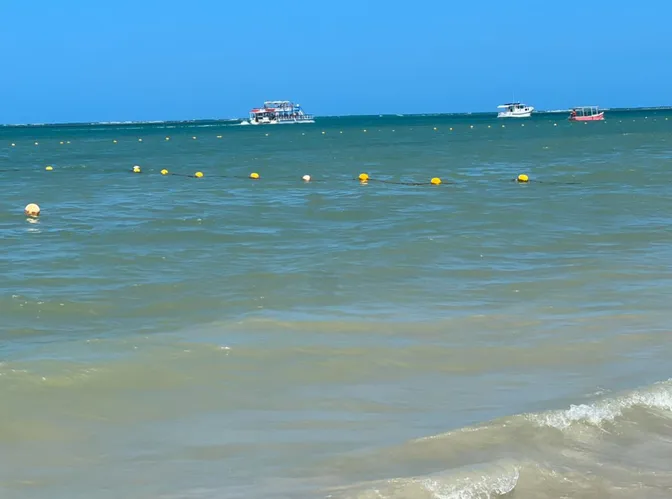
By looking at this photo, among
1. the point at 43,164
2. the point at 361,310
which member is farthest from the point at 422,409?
the point at 43,164

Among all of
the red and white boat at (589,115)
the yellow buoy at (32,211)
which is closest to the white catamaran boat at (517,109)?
the red and white boat at (589,115)

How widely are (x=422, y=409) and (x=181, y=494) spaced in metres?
2.19

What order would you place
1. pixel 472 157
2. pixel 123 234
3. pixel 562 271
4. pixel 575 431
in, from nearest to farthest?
pixel 575 431
pixel 562 271
pixel 123 234
pixel 472 157

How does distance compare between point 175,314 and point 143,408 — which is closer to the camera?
point 143,408

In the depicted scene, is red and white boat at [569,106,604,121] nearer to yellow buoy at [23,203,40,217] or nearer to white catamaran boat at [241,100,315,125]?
white catamaran boat at [241,100,315,125]

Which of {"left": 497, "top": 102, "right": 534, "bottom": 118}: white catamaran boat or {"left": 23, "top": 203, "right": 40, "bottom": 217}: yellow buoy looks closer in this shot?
{"left": 23, "top": 203, "right": 40, "bottom": 217}: yellow buoy

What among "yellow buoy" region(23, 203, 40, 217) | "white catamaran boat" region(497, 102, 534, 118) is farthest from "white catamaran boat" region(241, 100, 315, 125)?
"yellow buoy" region(23, 203, 40, 217)

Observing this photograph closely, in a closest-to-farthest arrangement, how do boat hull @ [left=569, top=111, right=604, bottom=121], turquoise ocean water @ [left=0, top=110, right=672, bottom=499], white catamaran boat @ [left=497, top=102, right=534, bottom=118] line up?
turquoise ocean water @ [left=0, top=110, right=672, bottom=499]
boat hull @ [left=569, top=111, right=604, bottom=121]
white catamaran boat @ [left=497, top=102, right=534, bottom=118]

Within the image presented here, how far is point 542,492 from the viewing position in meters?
5.03

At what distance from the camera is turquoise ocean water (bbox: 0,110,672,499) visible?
5414mm

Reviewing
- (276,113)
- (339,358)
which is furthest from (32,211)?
(276,113)

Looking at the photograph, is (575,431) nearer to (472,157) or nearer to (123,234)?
(123,234)

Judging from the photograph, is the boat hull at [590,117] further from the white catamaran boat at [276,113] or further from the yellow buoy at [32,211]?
the yellow buoy at [32,211]

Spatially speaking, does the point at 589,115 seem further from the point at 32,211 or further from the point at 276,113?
the point at 32,211
